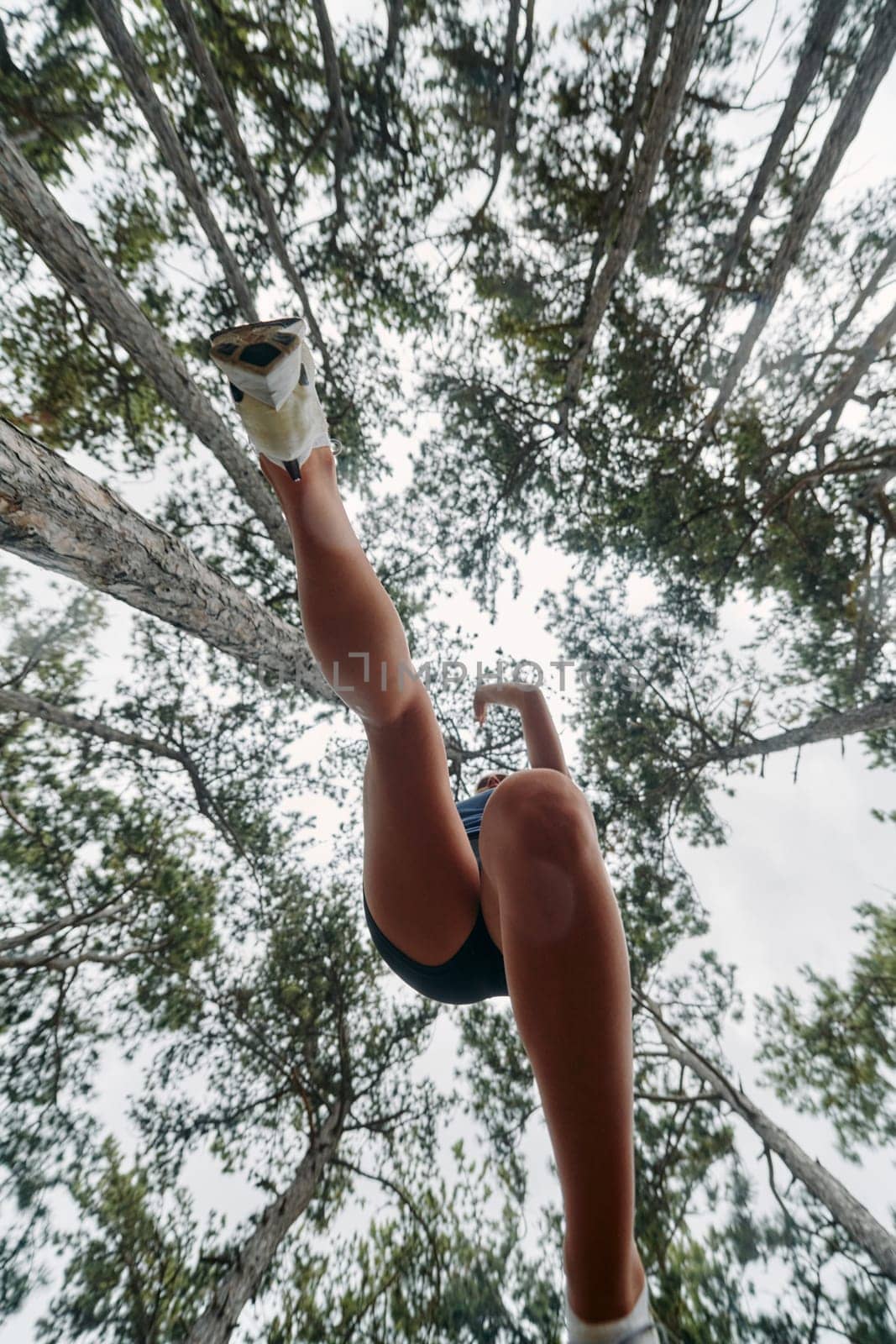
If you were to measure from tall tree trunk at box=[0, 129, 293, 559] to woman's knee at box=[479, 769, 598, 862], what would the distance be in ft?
12.4

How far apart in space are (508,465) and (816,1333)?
8121mm

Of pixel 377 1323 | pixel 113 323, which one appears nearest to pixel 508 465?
pixel 113 323

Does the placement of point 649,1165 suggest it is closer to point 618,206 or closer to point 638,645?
point 638,645

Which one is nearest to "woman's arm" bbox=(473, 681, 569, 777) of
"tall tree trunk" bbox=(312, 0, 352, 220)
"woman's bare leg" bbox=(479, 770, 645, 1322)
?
"woman's bare leg" bbox=(479, 770, 645, 1322)

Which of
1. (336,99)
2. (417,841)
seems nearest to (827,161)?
(336,99)

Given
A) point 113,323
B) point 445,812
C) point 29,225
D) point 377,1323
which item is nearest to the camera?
point 445,812

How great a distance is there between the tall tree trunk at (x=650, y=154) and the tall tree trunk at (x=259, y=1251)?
27.1ft

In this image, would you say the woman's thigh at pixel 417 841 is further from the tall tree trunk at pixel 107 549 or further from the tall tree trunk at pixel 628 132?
the tall tree trunk at pixel 628 132

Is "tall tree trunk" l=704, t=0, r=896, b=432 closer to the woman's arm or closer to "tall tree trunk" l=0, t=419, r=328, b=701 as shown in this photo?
the woman's arm

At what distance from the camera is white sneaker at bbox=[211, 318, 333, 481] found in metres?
1.13

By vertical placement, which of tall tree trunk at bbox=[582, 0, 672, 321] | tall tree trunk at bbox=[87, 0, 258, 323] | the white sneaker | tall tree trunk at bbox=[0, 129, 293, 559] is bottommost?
the white sneaker

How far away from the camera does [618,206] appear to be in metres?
4.48

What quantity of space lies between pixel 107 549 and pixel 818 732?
600cm

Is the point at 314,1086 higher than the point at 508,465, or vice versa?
the point at 508,465
